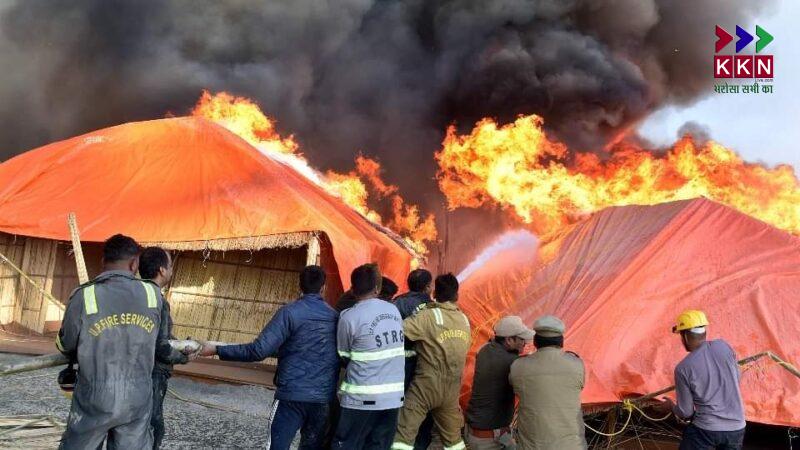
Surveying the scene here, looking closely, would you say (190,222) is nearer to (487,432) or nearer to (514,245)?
(514,245)

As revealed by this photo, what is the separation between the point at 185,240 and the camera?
7.91 metres

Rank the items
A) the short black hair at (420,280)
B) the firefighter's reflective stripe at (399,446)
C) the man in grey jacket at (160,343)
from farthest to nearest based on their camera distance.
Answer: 1. the short black hair at (420,280)
2. the firefighter's reflective stripe at (399,446)
3. the man in grey jacket at (160,343)

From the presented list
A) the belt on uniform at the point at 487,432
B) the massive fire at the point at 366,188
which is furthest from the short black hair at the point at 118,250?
the massive fire at the point at 366,188

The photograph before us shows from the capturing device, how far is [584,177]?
40.4 feet

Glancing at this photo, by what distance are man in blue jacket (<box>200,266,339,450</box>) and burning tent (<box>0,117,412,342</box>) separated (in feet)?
12.9

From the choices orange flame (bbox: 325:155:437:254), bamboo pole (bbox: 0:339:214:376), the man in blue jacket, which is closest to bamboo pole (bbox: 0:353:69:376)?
bamboo pole (bbox: 0:339:214:376)

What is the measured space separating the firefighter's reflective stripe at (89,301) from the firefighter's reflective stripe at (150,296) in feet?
0.84

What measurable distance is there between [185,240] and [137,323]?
503 cm

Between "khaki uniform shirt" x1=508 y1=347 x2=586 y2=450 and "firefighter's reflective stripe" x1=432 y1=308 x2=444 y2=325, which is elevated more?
"firefighter's reflective stripe" x1=432 y1=308 x2=444 y2=325

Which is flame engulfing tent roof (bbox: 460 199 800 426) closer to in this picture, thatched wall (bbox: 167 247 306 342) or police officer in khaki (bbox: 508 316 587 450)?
police officer in khaki (bbox: 508 316 587 450)

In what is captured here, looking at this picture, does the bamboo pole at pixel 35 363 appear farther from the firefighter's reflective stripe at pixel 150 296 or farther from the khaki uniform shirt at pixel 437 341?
the khaki uniform shirt at pixel 437 341

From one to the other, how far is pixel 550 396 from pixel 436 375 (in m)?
1.11

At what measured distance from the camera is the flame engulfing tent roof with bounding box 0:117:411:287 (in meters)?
8.02

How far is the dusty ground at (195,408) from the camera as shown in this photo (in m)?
5.35
